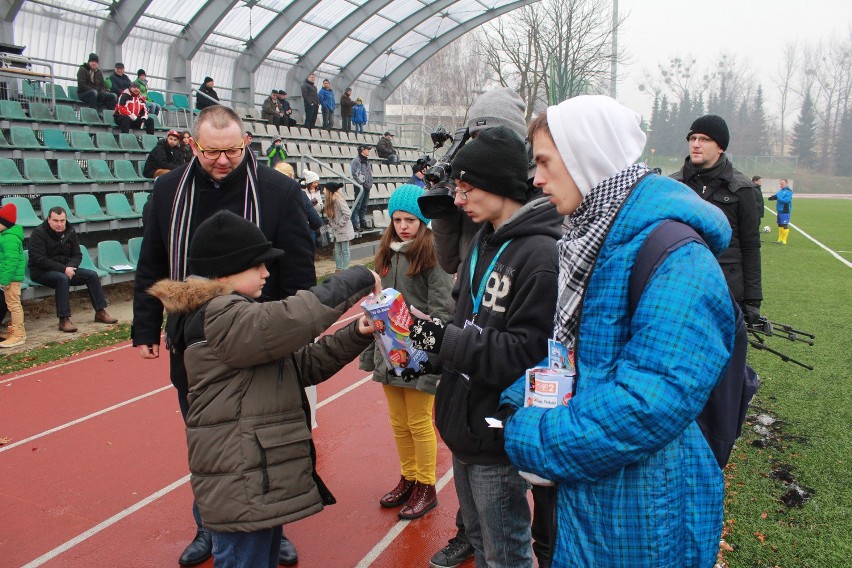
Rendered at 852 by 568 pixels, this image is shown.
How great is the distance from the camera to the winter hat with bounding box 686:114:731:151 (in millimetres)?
4703

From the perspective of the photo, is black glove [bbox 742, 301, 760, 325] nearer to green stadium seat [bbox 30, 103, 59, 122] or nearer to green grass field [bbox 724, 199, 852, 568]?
green grass field [bbox 724, 199, 852, 568]

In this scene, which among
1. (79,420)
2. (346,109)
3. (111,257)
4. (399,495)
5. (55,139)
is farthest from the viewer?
(346,109)

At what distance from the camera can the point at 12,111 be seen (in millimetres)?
12836

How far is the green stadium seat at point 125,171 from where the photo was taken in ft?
42.6

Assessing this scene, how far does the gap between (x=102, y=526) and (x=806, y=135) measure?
84135mm

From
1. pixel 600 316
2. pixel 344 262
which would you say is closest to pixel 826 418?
pixel 600 316

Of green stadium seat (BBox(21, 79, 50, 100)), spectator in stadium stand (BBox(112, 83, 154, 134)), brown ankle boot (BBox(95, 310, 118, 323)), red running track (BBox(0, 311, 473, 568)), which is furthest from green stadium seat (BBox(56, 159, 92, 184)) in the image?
red running track (BBox(0, 311, 473, 568))

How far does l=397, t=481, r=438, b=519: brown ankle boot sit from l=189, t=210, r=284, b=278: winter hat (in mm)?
2222

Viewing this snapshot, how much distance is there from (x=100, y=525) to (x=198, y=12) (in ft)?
64.5

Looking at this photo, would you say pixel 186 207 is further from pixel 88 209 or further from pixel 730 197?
pixel 88 209

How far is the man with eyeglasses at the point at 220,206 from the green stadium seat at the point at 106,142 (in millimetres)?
11585

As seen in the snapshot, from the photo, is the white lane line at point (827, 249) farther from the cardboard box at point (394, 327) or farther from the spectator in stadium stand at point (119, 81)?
the cardboard box at point (394, 327)

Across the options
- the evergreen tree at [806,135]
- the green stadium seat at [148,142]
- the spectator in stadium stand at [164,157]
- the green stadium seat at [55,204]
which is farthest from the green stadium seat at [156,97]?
the evergreen tree at [806,135]

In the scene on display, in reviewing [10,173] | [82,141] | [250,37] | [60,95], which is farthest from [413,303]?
[250,37]
